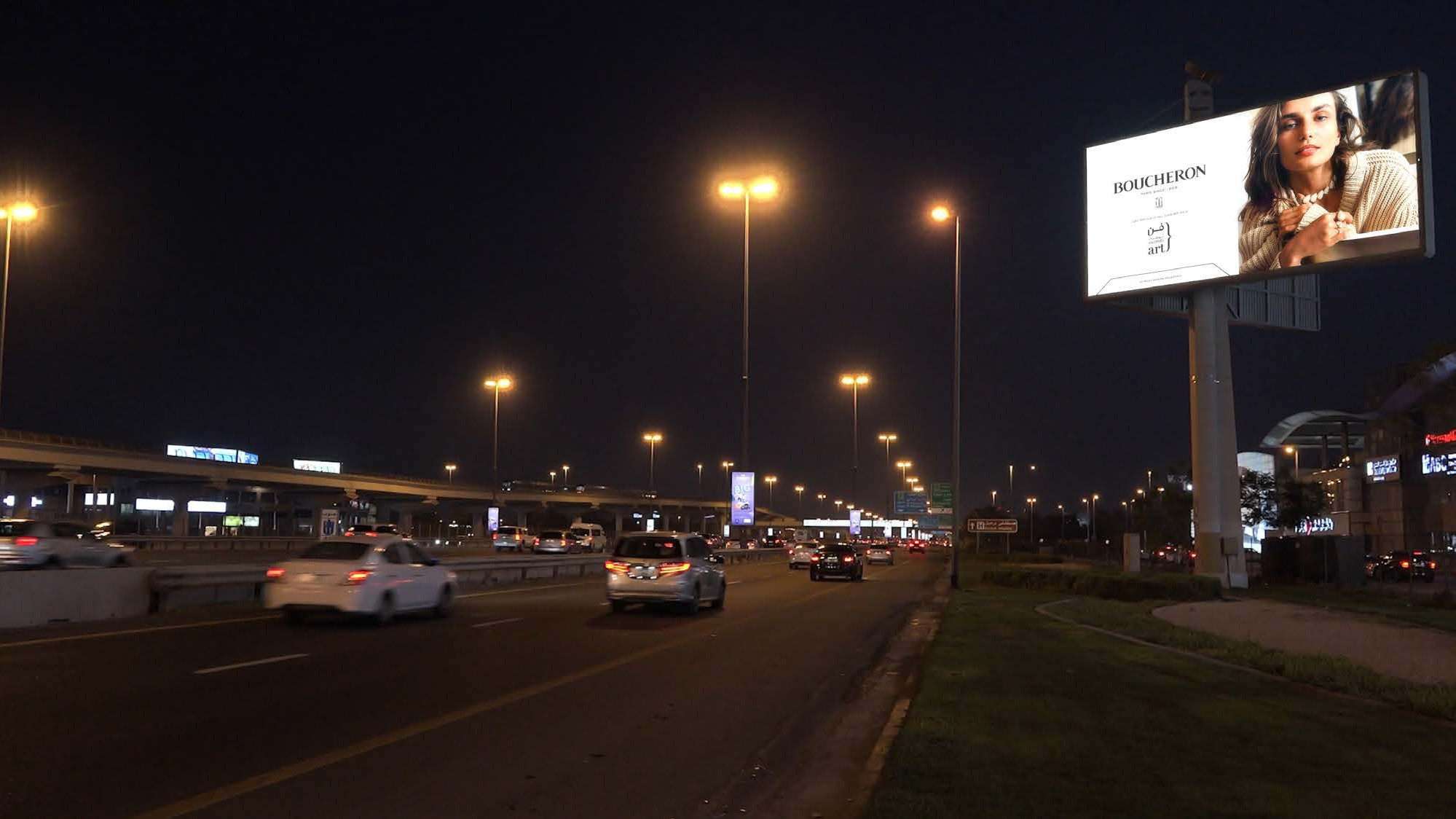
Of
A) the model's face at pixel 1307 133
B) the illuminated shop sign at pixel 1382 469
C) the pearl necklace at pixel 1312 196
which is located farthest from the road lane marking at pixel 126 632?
the illuminated shop sign at pixel 1382 469

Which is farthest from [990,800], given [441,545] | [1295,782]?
[441,545]

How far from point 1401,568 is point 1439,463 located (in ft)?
69.1

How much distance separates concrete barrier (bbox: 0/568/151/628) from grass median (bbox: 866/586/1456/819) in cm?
1475

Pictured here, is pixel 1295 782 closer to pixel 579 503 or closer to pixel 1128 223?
pixel 1128 223

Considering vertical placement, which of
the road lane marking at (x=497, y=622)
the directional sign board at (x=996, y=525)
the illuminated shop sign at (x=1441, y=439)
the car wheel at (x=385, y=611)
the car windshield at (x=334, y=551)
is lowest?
the road lane marking at (x=497, y=622)

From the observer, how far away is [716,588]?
2702 centimetres

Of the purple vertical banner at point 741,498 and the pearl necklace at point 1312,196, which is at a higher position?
the pearl necklace at point 1312,196

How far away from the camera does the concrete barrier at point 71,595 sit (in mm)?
19297

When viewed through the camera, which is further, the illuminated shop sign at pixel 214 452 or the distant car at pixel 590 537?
the illuminated shop sign at pixel 214 452

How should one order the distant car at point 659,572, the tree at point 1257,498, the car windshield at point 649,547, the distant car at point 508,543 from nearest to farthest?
1. the distant car at point 659,572
2. the car windshield at point 649,547
3. the tree at point 1257,498
4. the distant car at point 508,543

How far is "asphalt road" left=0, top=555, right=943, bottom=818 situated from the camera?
8250 millimetres

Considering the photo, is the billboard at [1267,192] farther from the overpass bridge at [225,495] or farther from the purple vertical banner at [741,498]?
the overpass bridge at [225,495]

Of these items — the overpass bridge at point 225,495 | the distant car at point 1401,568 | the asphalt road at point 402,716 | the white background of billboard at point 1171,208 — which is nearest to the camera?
the asphalt road at point 402,716

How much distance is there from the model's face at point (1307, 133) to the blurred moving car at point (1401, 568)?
1869cm
